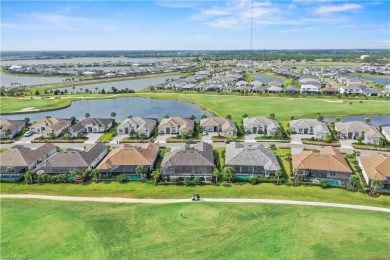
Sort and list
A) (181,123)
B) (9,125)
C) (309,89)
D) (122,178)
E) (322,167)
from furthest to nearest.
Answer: (309,89), (181,123), (9,125), (122,178), (322,167)

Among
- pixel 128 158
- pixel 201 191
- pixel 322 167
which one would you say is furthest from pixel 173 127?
pixel 322 167

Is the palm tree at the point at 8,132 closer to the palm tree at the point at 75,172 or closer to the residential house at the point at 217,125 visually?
the palm tree at the point at 75,172

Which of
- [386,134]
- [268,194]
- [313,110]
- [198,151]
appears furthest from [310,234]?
[313,110]

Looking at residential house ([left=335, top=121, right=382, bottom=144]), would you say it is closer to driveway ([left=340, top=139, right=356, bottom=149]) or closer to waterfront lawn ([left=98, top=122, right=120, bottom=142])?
driveway ([left=340, top=139, right=356, bottom=149])

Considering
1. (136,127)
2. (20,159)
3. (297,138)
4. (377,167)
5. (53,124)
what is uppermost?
(53,124)

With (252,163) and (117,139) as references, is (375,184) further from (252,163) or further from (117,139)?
(117,139)

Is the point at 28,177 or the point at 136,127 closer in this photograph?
the point at 28,177

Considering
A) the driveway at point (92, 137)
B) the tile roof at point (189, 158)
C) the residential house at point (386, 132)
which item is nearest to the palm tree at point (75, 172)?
the tile roof at point (189, 158)
